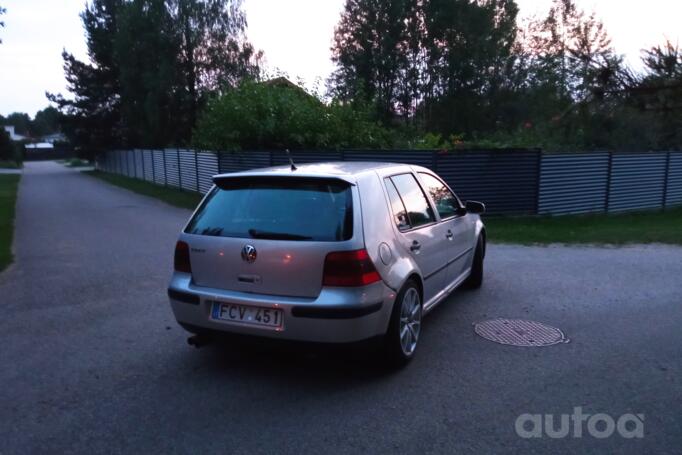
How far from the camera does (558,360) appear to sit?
4.55 m

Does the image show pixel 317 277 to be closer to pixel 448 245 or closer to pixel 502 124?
pixel 448 245

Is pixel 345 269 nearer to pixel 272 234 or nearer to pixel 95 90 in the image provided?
pixel 272 234

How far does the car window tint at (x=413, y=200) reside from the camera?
16.0ft

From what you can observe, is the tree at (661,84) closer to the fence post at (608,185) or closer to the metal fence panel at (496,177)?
the metal fence panel at (496,177)

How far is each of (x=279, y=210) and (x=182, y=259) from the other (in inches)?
36.7

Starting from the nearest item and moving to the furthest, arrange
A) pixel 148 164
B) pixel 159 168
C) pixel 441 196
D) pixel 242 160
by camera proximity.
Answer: pixel 441 196 → pixel 242 160 → pixel 159 168 → pixel 148 164

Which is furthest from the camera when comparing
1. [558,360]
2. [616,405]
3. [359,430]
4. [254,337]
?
[558,360]

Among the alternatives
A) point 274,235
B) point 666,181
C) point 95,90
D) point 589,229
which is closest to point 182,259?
point 274,235

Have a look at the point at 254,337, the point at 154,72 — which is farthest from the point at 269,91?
the point at 154,72

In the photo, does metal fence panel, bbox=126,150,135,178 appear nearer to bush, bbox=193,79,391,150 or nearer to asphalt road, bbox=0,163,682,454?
bush, bbox=193,79,391,150

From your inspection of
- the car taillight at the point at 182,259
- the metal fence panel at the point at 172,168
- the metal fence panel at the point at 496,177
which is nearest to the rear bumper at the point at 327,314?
the car taillight at the point at 182,259

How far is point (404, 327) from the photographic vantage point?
445 centimetres

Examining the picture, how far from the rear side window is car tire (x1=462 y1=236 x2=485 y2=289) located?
1.66 meters

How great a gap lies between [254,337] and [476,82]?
1454 inches
